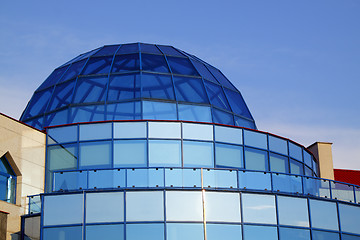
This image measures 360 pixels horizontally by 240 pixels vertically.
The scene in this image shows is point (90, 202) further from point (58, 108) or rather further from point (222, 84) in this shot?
point (222, 84)

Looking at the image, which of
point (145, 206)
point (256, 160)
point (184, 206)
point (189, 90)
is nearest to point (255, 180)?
point (184, 206)

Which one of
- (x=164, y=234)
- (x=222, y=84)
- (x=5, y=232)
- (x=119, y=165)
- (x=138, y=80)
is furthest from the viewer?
(x=222, y=84)

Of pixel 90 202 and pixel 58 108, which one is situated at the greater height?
pixel 58 108

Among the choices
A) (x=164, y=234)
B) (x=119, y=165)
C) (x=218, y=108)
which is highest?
(x=218, y=108)

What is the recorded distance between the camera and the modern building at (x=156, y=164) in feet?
96.8

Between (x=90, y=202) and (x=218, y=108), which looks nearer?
(x=90, y=202)

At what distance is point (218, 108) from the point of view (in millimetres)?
40750

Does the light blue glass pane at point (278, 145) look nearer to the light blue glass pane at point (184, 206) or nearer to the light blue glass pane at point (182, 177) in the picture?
the light blue glass pane at point (182, 177)

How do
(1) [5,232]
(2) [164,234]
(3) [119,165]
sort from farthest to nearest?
1. (3) [119,165]
2. (1) [5,232]
3. (2) [164,234]

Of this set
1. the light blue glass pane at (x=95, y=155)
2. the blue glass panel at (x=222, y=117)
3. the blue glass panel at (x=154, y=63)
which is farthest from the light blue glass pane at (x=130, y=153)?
the blue glass panel at (x=154, y=63)

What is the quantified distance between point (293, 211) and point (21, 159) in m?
13.1

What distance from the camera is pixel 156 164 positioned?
112 ft

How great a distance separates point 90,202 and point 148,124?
6.45 metres

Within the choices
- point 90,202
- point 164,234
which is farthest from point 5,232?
point 164,234
